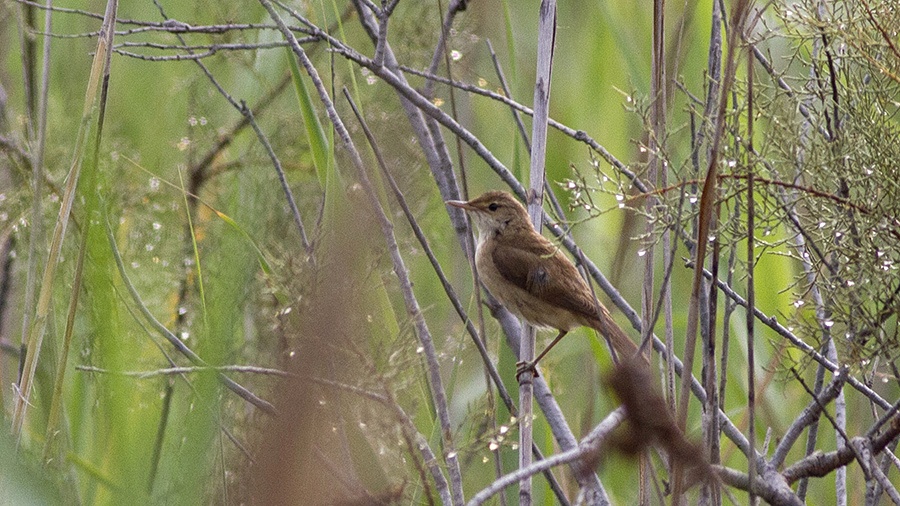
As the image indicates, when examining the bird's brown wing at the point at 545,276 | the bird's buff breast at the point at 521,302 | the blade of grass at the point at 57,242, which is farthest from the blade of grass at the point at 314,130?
the bird's brown wing at the point at 545,276

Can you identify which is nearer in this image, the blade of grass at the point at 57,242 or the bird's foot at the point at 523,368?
the blade of grass at the point at 57,242

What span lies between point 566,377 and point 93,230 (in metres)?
2.58

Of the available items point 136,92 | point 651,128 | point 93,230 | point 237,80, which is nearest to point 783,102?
point 651,128

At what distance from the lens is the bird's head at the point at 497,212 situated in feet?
11.4

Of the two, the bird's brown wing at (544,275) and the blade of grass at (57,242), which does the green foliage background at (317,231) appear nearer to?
the blade of grass at (57,242)

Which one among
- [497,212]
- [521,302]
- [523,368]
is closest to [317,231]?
[523,368]

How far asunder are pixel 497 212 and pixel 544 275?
0.30 metres

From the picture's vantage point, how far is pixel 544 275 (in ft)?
11.6

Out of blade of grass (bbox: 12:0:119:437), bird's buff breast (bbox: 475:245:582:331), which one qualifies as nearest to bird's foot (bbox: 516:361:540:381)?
bird's buff breast (bbox: 475:245:582:331)

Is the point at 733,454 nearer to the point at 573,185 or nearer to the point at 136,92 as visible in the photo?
the point at 573,185

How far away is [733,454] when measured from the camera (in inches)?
107

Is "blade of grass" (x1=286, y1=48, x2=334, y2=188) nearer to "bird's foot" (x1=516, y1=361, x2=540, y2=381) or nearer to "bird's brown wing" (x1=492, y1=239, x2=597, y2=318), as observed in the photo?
"bird's foot" (x1=516, y1=361, x2=540, y2=381)

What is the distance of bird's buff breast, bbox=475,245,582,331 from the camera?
3.13 m

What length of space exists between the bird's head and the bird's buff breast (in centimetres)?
12
